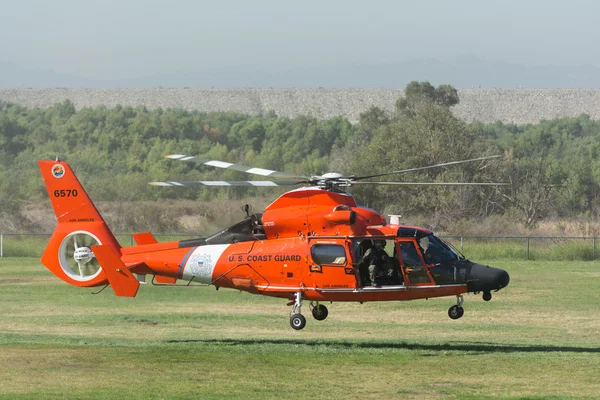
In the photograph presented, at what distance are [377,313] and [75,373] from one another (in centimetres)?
1452

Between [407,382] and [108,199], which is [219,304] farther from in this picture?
[108,199]

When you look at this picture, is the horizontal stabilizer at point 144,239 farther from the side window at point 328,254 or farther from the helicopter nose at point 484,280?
the helicopter nose at point 484,280

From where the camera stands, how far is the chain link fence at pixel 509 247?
52.3 meters

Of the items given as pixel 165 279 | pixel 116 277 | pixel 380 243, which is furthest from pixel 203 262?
pixel 380 243

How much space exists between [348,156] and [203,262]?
51.5m

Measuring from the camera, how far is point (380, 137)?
70.9m

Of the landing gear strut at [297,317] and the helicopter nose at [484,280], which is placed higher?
the helicopter nose at [484,280]

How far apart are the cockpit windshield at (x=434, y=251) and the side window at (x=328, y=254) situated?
5.59ft

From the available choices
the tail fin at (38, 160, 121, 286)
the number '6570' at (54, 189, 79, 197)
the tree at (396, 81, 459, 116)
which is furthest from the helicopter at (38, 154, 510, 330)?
the tree at (396, 81, 459, 116)

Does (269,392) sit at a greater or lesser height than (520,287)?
greater

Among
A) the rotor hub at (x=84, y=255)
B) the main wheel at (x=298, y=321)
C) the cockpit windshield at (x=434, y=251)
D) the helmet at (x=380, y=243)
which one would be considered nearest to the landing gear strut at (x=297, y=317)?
the main wheel at (x=298, y=321)

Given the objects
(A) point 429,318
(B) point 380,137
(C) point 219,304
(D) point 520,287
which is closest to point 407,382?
(A) point 429,318

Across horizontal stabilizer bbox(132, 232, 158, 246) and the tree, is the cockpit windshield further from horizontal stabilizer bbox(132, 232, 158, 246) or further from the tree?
the tree

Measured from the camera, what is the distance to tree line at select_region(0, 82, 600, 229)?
67375mm
